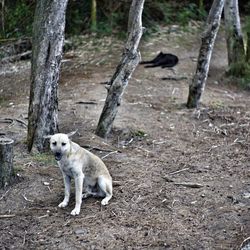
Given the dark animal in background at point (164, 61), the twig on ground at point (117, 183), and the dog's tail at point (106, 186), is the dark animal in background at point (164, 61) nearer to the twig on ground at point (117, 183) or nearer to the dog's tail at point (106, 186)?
the twig on ground at point (117, 183)

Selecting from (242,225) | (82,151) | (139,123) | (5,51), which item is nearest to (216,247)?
(242,225)

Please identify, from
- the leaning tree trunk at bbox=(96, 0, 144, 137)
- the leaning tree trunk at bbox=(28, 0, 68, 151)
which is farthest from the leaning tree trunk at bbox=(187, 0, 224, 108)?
the leaning tree trunk at bbox=(28, 0, 68, 151)

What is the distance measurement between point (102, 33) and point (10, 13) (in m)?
2.82

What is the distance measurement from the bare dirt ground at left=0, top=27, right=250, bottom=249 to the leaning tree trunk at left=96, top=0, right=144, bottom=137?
0.44m

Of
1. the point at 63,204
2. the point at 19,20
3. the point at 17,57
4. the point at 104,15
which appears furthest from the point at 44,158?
the point at 104,15

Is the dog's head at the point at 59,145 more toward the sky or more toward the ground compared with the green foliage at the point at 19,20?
more toward the sky

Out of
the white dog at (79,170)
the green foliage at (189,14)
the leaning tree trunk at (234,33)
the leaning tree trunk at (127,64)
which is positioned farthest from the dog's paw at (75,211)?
the green foliage at (189,14)

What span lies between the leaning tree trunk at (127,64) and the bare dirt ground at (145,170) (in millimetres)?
435

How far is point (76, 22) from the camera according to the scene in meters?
17.1

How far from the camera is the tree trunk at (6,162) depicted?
6.59 metres

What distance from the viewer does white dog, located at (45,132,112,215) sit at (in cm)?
606

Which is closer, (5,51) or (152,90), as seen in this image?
(152,90)

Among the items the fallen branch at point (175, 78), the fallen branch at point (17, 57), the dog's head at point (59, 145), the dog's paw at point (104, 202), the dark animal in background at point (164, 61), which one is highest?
the dog's head at point (59, 145)

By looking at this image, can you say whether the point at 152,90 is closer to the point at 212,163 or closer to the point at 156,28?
the point at 212,163
